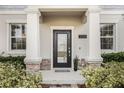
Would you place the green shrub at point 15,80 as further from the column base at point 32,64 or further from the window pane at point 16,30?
the window pane at point 16,30

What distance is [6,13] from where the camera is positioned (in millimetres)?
15969

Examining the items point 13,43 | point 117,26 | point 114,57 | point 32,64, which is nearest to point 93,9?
point 114,57

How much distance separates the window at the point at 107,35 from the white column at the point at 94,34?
3209 mm

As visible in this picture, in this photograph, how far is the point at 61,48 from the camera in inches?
662

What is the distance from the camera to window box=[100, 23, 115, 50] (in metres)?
16.4

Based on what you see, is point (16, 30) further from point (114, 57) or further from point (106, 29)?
point (114, 57)

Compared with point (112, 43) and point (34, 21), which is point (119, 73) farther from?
point (112, 43)

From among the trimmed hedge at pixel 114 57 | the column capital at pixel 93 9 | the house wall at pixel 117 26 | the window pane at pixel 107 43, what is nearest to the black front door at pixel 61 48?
the window pane at pixel 107 43

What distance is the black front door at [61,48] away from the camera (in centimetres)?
1661

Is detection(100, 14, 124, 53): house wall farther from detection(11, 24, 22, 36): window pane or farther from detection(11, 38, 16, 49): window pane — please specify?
detection(11, 38, 16, 49): window pane

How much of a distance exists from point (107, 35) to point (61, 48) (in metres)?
2.73

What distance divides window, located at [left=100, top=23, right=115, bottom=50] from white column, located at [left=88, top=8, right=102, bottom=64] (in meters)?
3.21

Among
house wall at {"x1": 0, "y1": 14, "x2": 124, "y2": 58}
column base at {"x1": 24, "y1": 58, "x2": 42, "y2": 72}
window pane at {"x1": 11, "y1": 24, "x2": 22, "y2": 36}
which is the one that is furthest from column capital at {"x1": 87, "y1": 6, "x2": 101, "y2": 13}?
window pane at {"x1": 11, "y1": 24, "x2": 22, "y2": 36}
